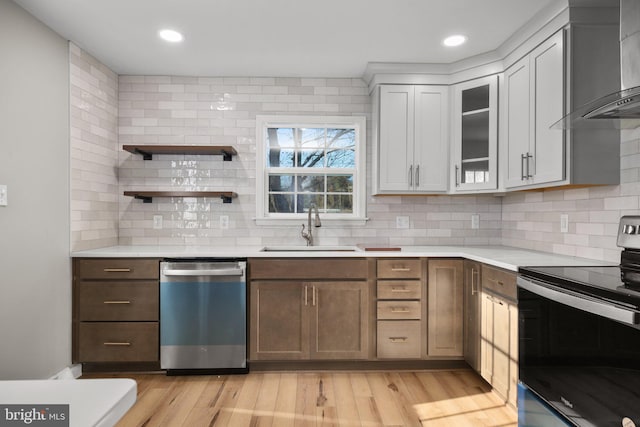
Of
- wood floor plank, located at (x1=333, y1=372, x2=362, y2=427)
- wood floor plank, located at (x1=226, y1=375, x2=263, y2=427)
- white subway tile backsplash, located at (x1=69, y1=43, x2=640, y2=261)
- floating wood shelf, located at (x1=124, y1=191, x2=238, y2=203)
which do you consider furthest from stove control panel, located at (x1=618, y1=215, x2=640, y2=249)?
floating wood shelf, located at (x1=124, y1=191, x2=238, y2=203)

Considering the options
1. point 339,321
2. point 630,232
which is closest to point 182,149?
point 339,321

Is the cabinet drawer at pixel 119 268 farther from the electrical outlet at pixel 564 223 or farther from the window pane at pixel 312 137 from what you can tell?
the electrical outlet at pixel 564 223

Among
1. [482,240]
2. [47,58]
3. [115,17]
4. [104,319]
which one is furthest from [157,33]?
[482,240]

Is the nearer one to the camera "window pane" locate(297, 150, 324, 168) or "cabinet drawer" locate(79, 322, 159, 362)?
"cabinet drawer" locate(79, 322, 159, 362)

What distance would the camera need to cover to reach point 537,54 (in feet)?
8.57

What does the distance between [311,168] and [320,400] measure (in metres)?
2.04

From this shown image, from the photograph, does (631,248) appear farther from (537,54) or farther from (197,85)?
(197,85)

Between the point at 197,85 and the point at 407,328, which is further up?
the point at 197,85

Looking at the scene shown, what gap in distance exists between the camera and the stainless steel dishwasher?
9.68 ft

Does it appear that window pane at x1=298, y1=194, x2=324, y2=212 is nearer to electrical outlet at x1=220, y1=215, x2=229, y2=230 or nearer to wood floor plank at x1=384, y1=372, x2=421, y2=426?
electrical outlet at x1=220, y1=215, x2=229, y2=230

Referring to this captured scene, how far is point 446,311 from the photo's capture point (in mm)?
3033

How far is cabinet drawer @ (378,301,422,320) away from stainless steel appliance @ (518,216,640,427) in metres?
1.06

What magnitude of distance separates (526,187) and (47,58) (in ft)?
11.3

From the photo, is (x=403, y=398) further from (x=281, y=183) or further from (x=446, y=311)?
(x=281, y=183)
